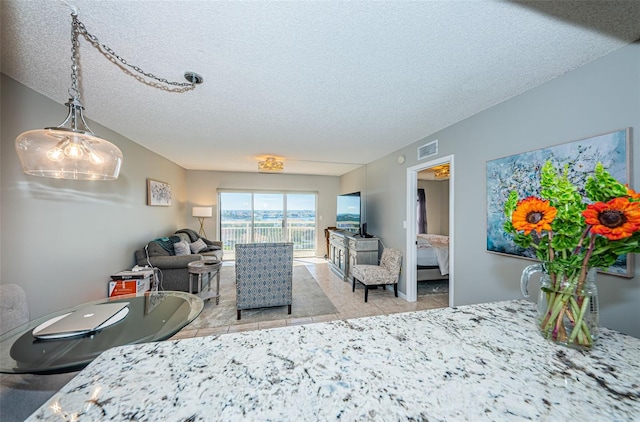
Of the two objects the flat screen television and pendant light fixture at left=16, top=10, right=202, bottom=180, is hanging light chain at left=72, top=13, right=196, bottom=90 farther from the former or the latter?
the flat screen television

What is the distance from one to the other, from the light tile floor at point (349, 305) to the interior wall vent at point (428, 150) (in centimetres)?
205

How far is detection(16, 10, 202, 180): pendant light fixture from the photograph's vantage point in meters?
1.22

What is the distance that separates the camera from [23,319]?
153 cm

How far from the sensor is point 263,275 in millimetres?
2893

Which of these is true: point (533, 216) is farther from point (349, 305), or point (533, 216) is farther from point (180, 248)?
point (180, 248)

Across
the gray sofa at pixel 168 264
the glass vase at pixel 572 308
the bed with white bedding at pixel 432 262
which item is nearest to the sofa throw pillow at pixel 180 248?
the gray sofa at pixel 168 264

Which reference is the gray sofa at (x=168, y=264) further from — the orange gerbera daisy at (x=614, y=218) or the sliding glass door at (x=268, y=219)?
the orange gerbera daisy at (x=614, y=218)

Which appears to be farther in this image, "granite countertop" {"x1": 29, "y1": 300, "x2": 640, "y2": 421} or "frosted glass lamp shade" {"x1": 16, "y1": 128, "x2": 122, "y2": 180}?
"frosted glass lamp shade" {"x1": 16, "y1": 128, "x2": 122, "y2": 180}

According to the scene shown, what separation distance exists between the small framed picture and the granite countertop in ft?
12.7

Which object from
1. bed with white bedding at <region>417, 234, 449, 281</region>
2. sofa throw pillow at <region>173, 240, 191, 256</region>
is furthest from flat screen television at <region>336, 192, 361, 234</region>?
sofa throw pillow at <region>173, 240, 191, 256</region>

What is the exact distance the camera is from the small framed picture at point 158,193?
382 cm

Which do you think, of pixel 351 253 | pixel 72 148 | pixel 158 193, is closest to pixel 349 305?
pixel 351 253

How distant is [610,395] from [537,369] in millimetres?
131

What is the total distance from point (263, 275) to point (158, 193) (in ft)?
9.02
